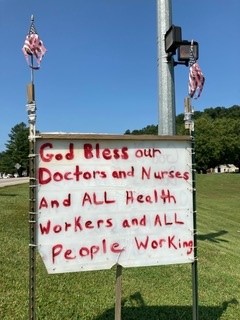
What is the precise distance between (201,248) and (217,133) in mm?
70911

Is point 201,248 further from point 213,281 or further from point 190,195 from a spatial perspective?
point 190,195

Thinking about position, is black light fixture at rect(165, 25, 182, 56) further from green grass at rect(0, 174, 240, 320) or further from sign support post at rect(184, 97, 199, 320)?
green grass at rect(0, 174, 240, 320)

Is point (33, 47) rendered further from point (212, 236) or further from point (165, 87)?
point (212, 236)

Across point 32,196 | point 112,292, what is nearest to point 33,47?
point 32,196

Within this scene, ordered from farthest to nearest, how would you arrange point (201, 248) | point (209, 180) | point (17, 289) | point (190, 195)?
point (209, 180), point (201, 248), point (17, 289), point (190, 195)

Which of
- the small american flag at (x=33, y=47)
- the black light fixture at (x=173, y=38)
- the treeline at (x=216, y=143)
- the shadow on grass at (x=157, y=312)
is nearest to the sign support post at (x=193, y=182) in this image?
the shadow on grass at (x=157, y=312)

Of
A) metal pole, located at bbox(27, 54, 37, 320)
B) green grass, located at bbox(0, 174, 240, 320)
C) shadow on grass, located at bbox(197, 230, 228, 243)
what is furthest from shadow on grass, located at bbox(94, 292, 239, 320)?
shadow on grass, located at bbox(197, 230, 228, 243)

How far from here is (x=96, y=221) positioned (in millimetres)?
3645

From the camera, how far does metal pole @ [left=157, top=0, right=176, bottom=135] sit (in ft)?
21.8

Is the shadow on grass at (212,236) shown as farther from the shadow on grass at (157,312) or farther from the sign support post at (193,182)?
the sign support post at (193,182)

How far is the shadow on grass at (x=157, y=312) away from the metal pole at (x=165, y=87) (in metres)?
2.59

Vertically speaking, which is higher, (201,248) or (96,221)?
(96,221)

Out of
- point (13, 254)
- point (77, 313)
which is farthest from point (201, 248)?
point (77, 313)

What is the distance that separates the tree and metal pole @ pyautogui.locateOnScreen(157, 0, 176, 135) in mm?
74840
